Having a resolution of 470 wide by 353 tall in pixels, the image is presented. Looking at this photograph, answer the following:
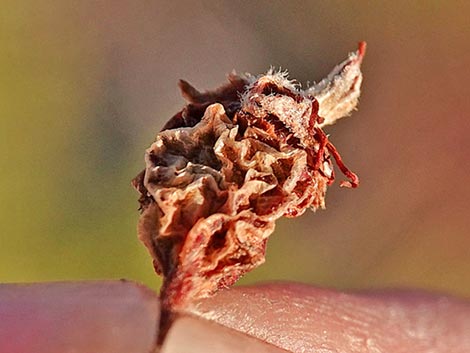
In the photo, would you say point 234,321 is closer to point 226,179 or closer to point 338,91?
point 226,179

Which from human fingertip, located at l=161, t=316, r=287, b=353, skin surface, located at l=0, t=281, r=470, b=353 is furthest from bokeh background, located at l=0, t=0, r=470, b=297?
human fingertip, located at l=161, t=316, r=287, b=353

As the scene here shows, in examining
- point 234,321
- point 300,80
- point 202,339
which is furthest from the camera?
point 300,80

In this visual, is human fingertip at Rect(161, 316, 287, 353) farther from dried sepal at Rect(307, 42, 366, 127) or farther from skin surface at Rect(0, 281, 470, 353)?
dried sepal at Rect(307, 42, 366, 127)

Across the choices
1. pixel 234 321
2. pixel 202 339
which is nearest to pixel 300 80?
pixel 234 321

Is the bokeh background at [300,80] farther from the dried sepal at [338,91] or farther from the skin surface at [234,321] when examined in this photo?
the dried sepal at [338,91]

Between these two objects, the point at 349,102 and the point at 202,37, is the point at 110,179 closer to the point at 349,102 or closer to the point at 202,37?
the point at 202,37

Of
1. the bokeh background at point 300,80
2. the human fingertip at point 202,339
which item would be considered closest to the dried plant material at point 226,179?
the human fingertip at point 202,339
